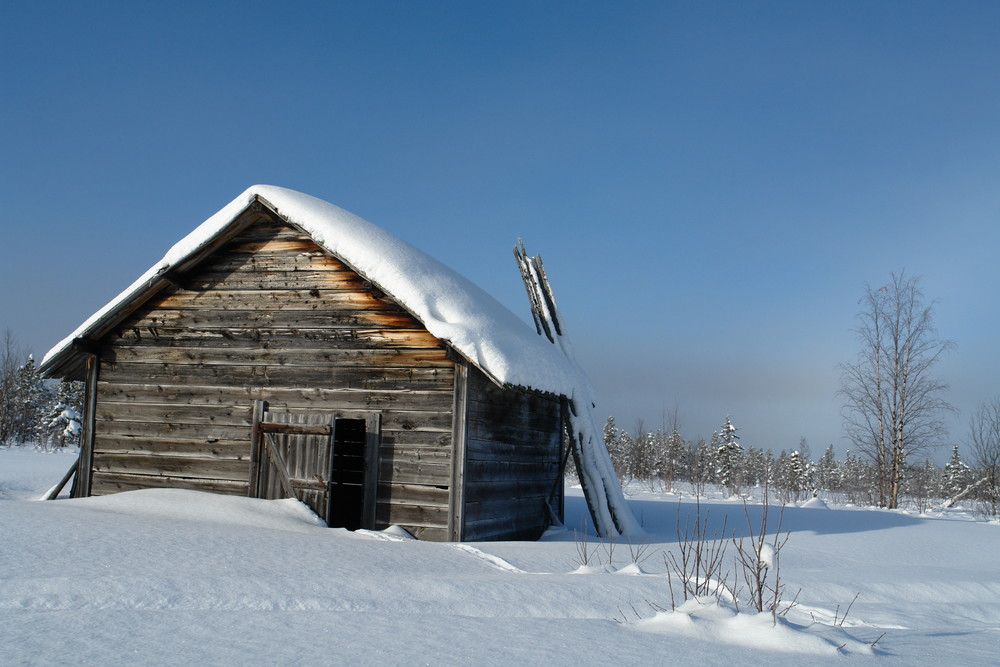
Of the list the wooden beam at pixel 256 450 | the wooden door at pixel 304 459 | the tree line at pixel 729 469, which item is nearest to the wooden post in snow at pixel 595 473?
the wooden door at pixel 304 459

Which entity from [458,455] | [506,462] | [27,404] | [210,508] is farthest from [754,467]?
[210,508]

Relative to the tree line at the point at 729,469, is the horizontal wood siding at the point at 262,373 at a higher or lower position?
higher

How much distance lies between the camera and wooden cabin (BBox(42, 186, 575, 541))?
935 cm

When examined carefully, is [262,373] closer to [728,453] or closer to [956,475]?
[728,453]

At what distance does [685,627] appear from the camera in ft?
14.1

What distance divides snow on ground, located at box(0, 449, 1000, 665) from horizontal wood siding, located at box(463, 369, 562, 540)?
3.68 ft

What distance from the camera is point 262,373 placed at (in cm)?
1035

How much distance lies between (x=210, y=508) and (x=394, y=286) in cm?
368

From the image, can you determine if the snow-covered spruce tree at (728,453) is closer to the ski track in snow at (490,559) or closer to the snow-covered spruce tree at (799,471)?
the snow-covered spruce tree at (799,471)

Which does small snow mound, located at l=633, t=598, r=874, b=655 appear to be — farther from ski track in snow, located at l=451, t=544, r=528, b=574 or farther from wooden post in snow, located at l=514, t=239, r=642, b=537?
wooden post in snow, located at l=514, t=239, r=642, b=537

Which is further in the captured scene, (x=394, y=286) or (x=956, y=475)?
(x=956, y=475)

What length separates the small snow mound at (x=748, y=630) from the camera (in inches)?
156

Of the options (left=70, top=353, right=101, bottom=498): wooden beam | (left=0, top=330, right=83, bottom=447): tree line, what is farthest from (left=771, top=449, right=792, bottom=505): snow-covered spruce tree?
(left=0, top=330, right=83, bottom=447): tree line

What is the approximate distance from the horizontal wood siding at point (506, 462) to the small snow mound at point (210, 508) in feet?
7.08
